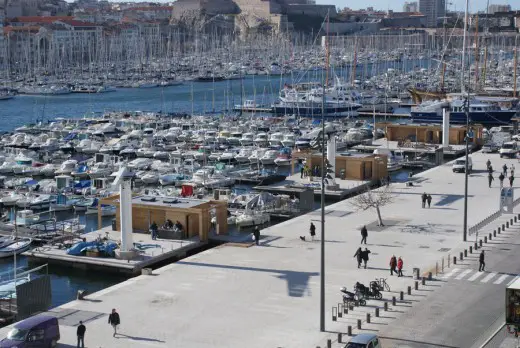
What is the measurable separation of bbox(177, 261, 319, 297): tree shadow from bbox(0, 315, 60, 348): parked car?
238 inches

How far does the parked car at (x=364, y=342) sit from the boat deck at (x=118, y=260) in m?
10.4

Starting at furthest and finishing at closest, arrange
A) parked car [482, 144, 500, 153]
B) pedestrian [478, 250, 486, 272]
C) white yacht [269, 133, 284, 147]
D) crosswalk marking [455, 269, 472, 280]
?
white yacht [269, 133, 284, 147]
parked car [482, 144, 500, 153]
pedestrian [478, 250, 486, 272]
crosswalk marking [455, 269, 472, 280]

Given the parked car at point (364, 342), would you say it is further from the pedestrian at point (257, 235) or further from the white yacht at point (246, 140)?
the white yacht at point (246, 140)

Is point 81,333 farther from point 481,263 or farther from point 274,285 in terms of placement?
point 481,263

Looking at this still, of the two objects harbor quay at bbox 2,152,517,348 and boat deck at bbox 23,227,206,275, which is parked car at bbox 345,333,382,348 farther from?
boat deck at bbox 23,227,206,275

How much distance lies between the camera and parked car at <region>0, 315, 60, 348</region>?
1827 cm

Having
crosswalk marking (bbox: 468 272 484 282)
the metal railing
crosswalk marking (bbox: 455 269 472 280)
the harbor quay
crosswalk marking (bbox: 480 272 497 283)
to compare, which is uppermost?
the metal railing

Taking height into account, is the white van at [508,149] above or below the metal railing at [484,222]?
above

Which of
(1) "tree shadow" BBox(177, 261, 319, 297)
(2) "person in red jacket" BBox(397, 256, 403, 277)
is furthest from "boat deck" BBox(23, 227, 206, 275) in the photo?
(2) "person in red jacket" BBox(397, 256, 403, 277)

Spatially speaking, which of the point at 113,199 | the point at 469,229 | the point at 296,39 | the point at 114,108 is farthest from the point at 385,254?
the point at 296,39

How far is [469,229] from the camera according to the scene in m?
29.4

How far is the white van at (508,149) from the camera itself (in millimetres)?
47844

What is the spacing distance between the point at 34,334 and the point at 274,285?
22.5ft

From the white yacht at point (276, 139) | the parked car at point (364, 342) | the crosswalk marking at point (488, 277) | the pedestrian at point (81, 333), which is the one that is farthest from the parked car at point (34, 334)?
the white yacht at point (276, 139)
